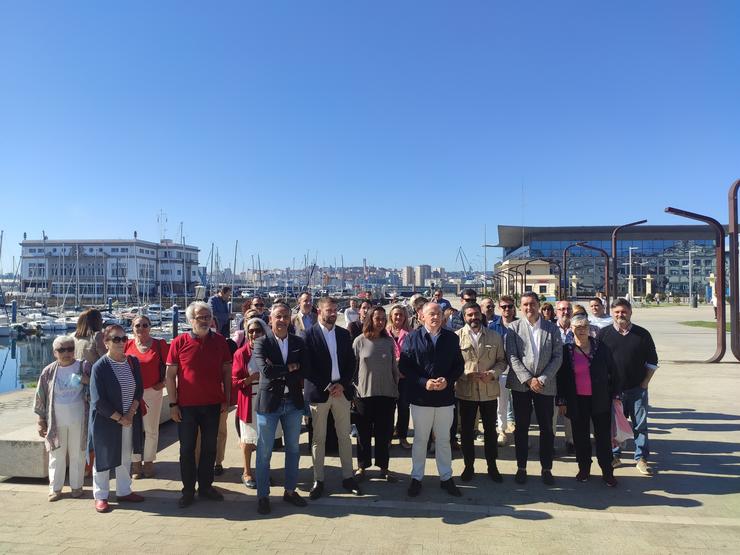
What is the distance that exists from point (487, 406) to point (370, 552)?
2.18m

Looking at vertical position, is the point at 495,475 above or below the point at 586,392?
below

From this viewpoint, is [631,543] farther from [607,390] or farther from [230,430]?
[230,430]

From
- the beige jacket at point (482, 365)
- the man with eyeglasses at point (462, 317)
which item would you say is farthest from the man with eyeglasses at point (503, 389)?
the beige jacket at point (482, 365)

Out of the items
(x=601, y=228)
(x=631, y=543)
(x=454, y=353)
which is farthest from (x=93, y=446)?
(x=601, y=228)

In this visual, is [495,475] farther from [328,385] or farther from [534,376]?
[328,385]

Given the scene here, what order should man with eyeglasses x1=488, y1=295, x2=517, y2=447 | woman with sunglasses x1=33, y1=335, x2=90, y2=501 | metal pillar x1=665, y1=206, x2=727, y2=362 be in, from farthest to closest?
metal pillar x1=665, y1=206, x2=727, y2=362 → man with eyeglasses x1=488, y1=295, x2=517, y2=447 → woman with sunglasses x1=33, y1=335, x2=90, y2=501

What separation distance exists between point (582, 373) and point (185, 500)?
13.9 feet

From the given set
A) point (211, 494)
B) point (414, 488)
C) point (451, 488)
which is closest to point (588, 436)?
point (451, 488)

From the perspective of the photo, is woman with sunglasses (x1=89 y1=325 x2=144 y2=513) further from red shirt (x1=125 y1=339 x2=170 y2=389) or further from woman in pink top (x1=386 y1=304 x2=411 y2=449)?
woman in pink top (x1=386 y1=304 x2=411 y2=449)

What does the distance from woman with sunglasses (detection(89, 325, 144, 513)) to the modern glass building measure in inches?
3619

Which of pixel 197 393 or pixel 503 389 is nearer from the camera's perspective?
pixel 197 393

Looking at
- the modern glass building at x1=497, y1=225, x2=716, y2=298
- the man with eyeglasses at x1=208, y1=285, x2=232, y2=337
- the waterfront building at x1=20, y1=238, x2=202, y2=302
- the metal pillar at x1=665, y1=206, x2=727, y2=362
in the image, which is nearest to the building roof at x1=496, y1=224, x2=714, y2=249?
the modern glass building at x1=497, y1=225, x2=716, y2=298

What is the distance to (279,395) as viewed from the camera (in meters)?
4.74

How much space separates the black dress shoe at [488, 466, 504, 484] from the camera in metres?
5.31
